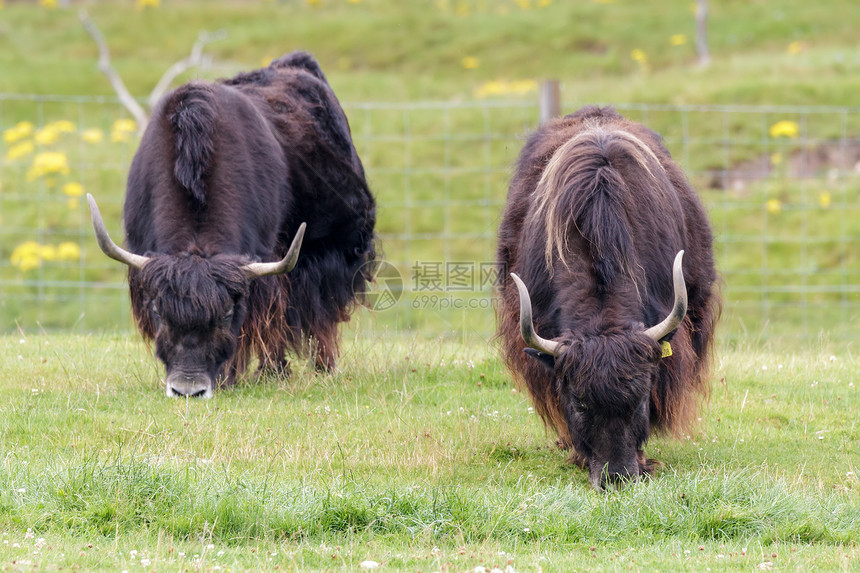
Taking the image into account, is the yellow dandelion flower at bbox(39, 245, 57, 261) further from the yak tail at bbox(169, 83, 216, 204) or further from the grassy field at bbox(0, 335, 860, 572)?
the yak tail at bbox(169, 83, 216, 204)

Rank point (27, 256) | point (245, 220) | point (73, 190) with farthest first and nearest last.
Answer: point (73, 190), point (27, 256), point (245, 220)

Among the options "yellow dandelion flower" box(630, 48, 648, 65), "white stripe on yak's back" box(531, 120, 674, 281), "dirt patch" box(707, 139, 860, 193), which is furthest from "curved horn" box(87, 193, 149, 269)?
"yellow dandelion flower" box(630, 48, 648, 65)

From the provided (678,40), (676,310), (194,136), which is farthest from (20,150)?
(678,40)

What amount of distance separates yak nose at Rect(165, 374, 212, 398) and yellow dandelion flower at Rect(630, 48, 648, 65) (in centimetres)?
2298

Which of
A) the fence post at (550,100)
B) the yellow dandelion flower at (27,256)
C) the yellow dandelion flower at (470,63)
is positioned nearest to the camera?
the fence post at (550,100)

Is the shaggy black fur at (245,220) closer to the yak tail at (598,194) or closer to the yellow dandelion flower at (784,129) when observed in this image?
the yak tail at (598,194)

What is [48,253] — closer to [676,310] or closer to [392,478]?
[392,478]

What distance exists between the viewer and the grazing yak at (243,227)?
22.8 feet

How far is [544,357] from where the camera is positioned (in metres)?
5.41

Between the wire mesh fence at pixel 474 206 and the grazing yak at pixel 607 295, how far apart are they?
6.44 m

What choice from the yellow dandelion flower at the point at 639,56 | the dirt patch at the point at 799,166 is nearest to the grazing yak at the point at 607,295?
the dirt patch at the point at 799,166

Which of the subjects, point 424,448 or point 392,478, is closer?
point 392,478

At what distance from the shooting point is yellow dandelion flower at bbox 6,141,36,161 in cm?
1841

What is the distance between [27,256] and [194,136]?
950 cm
